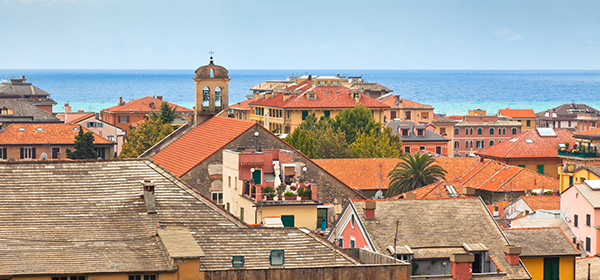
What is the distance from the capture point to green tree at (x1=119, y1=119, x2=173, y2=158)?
2811 inches

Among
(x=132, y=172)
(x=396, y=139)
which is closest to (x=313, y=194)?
(x=132, y=172)

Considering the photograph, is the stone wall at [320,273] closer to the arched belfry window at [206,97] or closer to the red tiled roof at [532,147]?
the arched belfry window at [206,97]

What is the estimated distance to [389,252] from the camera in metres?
32.2

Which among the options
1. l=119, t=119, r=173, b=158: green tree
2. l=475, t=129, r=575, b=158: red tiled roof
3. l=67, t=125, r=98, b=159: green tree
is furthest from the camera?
l=475, t=129, r=575, b=158: red tiled roof

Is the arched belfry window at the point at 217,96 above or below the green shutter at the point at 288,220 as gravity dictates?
above

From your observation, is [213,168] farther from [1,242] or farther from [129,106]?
[129,106]

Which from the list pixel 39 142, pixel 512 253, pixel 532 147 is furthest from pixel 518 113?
pixel 512 253

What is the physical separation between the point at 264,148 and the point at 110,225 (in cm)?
2513

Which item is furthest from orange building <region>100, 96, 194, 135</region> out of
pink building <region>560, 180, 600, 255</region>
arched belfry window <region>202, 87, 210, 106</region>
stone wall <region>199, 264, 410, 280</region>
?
stone wall <region>199, 264, 410, 280</region>

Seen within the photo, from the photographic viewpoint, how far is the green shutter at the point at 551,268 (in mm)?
36281

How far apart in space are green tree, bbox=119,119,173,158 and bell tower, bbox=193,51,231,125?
13.8 metres

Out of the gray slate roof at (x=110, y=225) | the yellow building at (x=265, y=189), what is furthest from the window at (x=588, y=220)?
the gray slate roof at (x=110, y=225)

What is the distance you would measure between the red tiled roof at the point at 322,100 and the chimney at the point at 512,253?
3568 inches

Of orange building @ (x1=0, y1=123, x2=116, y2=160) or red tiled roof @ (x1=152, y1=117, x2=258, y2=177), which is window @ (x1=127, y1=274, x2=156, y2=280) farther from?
orange building @ (x1=0, y1=123, x2=116, y2=160)
